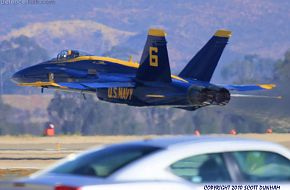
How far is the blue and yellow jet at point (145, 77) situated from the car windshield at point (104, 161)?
99.1ft

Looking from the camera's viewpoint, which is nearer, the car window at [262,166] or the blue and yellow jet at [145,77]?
the car window at [262,166]

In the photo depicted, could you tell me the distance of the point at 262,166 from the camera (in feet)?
40.8

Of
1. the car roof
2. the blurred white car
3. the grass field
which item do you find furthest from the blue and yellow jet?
the blurred white car

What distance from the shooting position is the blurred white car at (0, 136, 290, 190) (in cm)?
1157

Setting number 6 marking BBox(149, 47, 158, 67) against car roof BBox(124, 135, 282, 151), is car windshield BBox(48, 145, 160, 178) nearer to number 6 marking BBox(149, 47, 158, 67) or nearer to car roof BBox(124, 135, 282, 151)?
car roof BBox(124, 135, 282, 151)

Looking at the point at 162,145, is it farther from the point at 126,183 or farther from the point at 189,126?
the point at 189,126

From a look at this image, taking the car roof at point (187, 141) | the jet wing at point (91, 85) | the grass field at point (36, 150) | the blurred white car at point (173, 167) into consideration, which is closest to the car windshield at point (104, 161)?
the blurred white car at point (173, 167)

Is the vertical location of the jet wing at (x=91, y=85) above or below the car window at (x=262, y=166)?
above

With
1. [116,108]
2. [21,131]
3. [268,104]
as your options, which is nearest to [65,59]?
[268,104]

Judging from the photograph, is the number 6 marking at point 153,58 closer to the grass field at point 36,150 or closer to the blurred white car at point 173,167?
the grass field at point 36,150

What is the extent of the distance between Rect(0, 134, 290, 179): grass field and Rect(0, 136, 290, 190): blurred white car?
1000 cm

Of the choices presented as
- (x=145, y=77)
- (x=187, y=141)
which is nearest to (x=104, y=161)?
(x=187, y=141)

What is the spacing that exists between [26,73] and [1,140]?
10.1 ft

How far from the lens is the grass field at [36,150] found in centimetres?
2788
